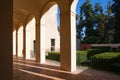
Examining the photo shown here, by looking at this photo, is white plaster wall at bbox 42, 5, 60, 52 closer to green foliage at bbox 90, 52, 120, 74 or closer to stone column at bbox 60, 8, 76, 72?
green foliage at bbox 90, 52, 120, 74

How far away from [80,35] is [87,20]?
4.27 metres

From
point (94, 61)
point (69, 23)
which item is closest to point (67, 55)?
point (69, 23)

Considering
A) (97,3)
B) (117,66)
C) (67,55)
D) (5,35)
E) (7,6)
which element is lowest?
(117,66)

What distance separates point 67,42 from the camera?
782cm

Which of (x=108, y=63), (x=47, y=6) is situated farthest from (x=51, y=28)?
(x=108, y=63)

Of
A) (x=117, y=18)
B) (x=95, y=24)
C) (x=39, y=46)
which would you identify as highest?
(x=95, y=24)

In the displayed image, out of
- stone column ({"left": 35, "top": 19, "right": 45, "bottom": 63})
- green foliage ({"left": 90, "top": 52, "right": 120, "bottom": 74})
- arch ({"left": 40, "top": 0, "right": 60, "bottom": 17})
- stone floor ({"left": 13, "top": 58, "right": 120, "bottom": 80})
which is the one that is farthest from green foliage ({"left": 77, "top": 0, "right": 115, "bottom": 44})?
stone floor ({"left": 13, "top": 58, "right": 120, "bottom": 80})

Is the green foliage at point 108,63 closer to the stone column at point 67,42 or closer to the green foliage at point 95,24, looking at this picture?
the stone column at point 67,42

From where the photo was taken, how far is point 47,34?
2005cm

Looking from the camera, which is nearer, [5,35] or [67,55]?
[5,35]

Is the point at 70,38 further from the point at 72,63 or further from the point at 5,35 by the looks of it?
the point at 5,35

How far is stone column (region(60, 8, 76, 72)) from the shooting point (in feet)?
25.1

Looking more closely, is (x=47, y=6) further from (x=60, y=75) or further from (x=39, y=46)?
(x=60, y=75)

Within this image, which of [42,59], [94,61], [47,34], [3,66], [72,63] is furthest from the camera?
[47,34]
